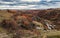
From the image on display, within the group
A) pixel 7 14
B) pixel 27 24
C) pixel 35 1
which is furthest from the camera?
pixel 35 1

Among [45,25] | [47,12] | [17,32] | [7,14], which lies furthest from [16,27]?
[47,12]

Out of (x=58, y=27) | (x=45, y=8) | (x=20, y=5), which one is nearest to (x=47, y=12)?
(x=45, y=8)

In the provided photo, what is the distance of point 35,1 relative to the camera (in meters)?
3.50

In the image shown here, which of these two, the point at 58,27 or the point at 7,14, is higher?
the point at 7,14

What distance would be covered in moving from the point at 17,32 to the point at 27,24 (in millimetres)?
349

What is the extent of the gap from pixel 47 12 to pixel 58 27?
1.71ft

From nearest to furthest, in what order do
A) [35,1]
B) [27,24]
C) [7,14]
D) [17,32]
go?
[17,32] → [27,24] → [7,14] → [35,1]

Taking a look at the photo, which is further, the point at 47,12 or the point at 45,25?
the point at 47,12

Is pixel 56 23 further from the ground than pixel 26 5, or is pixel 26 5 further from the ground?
pixel 26 5

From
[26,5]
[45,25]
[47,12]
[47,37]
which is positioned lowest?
[47,37]

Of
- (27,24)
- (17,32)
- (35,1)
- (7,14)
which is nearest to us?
(17,32)

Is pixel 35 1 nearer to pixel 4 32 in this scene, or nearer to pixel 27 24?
pixel 27 24

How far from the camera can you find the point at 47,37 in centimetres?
286

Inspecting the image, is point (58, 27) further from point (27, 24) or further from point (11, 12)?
point (11, 12)
